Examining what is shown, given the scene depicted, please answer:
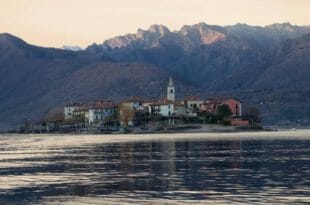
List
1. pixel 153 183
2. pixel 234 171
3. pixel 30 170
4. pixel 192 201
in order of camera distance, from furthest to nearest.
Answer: pixel 30 170 < pixel 234 171 < pixel 153 183 < pixel 192 201

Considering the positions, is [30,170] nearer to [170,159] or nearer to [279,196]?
[170,159]

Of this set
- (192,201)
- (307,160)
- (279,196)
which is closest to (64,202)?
(192,201)

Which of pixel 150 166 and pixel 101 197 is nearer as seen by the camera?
pixel 101 197

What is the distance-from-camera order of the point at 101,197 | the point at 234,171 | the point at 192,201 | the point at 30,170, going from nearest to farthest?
the point at 192,201 → the point at 101,197 → the point at 234,171 → the point at 30,170

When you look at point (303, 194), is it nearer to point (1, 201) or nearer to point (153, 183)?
point (153, 183)

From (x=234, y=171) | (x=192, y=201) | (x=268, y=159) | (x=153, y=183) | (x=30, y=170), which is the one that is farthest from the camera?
(x=268, y=159)

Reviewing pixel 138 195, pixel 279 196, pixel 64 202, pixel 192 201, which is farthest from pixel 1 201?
pixel 279 196

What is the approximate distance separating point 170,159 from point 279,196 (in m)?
44.9

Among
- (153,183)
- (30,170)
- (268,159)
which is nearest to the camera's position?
(153,183)

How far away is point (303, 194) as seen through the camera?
5578 cm

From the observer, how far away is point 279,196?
5528cm

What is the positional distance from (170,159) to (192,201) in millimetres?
46007

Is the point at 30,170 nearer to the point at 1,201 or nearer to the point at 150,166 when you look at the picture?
the point at 150,166

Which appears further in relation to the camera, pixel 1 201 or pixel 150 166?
pixel 150 166
